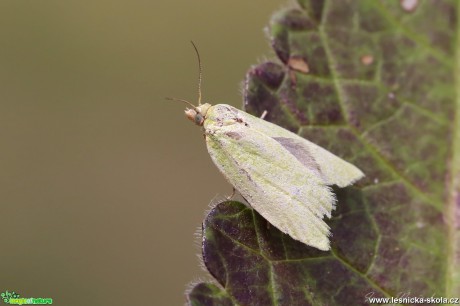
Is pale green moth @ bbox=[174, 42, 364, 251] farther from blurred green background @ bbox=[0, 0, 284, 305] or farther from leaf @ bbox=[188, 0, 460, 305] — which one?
blurred green background @ bbox=[0, 0, 284, 305]

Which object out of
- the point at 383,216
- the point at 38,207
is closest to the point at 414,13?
the point at 383,216

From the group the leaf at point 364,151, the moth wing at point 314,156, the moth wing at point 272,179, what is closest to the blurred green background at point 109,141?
the moth wing at point 272,179

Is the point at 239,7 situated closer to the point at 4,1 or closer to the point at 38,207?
the point at 4,1

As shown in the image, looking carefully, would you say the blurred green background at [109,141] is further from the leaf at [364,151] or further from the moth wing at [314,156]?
the leaf at [364,151]

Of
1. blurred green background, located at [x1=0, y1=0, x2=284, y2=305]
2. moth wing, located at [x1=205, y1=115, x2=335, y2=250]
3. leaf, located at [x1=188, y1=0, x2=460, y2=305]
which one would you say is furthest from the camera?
blurred green background, located at [x1=0, y1=0, x2=284, y2=305]

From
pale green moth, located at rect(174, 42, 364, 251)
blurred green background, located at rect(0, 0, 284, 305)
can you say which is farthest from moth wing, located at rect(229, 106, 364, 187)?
blurred green background, located at rect(0, 0, 284, 305)
